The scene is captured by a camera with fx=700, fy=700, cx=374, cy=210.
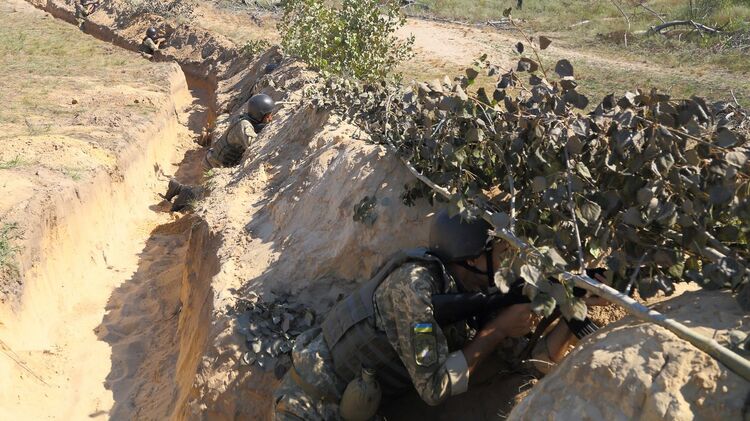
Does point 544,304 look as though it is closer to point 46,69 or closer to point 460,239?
point 460,239

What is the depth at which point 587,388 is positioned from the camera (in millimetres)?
2336

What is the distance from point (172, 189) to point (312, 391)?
22.0 ft

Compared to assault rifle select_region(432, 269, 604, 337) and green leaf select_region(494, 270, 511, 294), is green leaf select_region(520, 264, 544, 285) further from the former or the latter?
assault rifle select_region(432, 269, 604, 337)

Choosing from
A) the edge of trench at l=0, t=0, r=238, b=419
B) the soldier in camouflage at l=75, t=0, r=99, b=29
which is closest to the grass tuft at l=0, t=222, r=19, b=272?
the edge of trench at l=0, t=0, r=238, b=419

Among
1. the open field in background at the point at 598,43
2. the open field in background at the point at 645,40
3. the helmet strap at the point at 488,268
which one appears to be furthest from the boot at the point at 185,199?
the helmet strap at the point at 488,268

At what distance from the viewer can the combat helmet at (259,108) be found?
8961mm

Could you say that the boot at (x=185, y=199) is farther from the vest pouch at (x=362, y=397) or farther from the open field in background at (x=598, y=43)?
the vest pouch at (x=362, y=397)

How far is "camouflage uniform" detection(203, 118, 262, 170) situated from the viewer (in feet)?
28.5

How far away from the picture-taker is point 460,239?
131 inches

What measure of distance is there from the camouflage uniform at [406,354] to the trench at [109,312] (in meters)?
1.51

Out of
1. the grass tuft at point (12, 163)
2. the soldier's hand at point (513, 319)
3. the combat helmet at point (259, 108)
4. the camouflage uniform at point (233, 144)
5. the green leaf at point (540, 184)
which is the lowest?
the camouflage uniform at point (233, 144)

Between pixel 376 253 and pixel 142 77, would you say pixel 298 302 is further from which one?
pixel 142 77

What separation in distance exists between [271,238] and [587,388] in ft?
12.4

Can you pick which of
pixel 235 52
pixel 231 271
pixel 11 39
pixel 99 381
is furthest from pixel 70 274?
pixel 11 39
